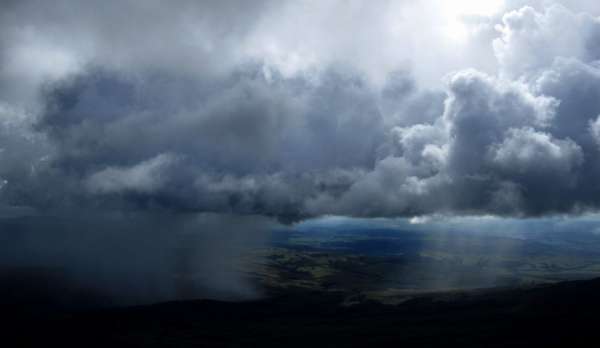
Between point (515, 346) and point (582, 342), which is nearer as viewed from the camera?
point (582, 342)

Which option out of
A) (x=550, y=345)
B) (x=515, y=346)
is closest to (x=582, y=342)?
(x=550, y=345)

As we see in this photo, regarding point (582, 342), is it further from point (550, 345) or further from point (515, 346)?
point (515, 346)
